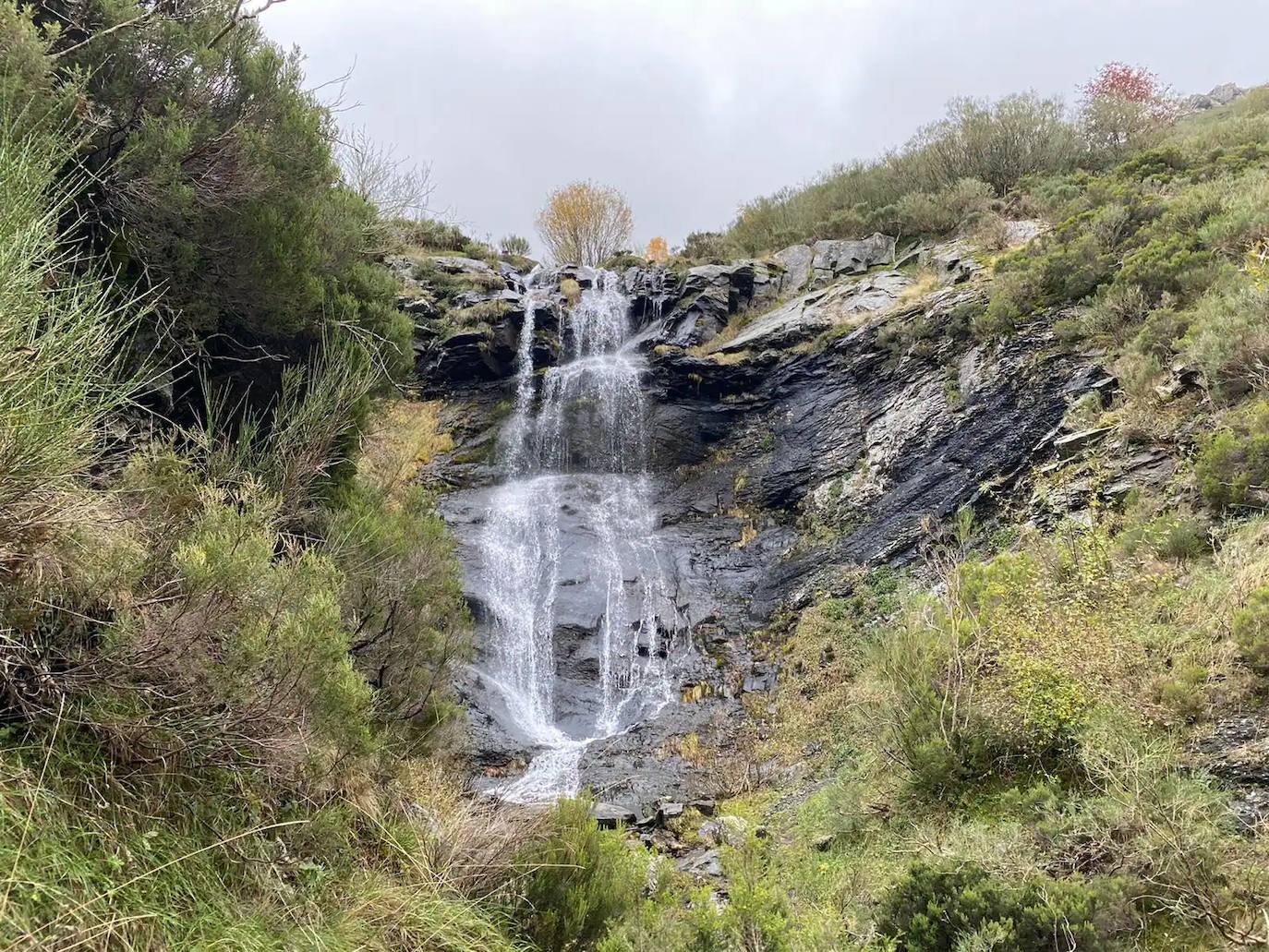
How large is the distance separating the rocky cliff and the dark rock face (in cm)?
4

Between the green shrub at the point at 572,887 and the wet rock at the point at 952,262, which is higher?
the wet rock at the point at 952,262

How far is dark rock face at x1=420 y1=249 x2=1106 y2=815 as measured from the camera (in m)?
10.6

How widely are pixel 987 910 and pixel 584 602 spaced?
10.4 metres

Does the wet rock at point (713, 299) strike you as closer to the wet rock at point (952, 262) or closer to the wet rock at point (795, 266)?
the wet rock at point (795, 266)

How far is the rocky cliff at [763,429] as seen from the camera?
1062cm

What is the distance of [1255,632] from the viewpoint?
14.8ft

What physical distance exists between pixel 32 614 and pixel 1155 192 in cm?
1611

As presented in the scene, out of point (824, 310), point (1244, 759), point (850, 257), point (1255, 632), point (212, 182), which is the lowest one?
point (1244, 759)

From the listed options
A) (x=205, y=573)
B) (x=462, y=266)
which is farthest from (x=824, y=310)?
(x=205, y=573)

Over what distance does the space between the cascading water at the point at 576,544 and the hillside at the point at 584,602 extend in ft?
0.38

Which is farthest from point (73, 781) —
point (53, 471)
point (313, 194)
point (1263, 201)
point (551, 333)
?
point (551, 333)

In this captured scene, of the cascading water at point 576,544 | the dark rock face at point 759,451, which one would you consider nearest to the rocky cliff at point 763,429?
the dark rock face at point 759,451

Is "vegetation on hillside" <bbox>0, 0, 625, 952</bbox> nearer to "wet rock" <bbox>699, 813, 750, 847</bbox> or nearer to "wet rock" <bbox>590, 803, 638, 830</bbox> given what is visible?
"wet rock" <bbox>590, 803, 638, 830</bbox>

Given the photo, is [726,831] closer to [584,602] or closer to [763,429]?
[584,602]
